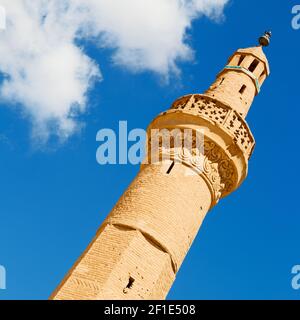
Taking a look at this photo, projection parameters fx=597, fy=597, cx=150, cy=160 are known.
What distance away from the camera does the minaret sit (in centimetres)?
805

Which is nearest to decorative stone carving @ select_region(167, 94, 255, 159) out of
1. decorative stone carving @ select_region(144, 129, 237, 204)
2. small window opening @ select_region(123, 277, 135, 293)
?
decorative stone carving @ select_region(144, 129, 237, 204)

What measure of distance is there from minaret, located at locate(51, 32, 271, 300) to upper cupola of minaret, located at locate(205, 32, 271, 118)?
26mm

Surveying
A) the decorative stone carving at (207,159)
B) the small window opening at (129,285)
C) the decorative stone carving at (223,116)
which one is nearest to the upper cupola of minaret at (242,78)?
the decorative stone carving at (223,116)

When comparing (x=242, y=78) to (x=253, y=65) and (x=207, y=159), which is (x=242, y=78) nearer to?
(x=253, y=65)

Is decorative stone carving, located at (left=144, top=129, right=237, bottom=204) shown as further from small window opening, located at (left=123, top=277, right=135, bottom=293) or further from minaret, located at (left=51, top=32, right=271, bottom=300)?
small window opening, located at (left=123, top=277, right=135, bottom=293)

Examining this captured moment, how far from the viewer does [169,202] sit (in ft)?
29.4

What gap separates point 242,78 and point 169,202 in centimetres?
386

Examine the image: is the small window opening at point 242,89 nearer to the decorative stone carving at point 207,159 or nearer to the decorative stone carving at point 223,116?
the decorative stone carving at point 223,116

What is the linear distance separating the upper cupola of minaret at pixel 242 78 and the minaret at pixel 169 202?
26 millimetres

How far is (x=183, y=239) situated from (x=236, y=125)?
243 cm

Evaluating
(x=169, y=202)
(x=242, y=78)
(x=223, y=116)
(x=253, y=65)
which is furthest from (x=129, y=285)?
(x=253, y=65)
